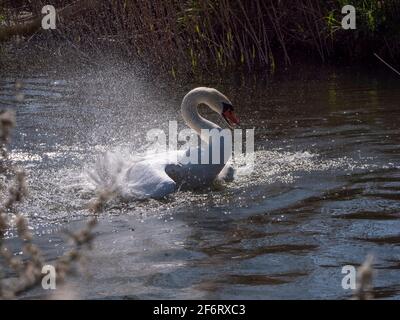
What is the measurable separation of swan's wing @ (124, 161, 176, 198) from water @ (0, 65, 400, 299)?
0.12 m

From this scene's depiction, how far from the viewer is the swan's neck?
7843 millimetres

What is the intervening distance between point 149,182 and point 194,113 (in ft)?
4.58

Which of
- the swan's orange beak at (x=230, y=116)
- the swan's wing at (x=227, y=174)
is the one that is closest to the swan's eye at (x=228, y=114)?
the swan's orange beak at (x=230, y=116)

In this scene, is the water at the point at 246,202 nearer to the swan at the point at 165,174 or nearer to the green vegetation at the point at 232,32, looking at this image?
the swan at the point at 165,174

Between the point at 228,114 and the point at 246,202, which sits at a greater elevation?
the point at 228,114

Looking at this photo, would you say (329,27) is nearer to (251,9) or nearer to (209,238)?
(251,9)

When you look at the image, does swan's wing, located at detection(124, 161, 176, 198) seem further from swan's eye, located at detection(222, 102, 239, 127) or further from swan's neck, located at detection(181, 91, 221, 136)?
swan's eye, located at detection(222, 102, 239, 127)

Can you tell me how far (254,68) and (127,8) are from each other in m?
2.21

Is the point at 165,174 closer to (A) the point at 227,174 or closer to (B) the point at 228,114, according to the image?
(A) the point at 227,174

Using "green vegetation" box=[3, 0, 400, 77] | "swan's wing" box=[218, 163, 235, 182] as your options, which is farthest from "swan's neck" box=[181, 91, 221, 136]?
"green vegetation" box=[3, 0, 400, 77]

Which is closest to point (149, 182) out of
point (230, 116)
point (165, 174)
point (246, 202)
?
point (165, 174)

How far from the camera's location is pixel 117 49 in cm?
1286

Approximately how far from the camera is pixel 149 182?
6789mm
